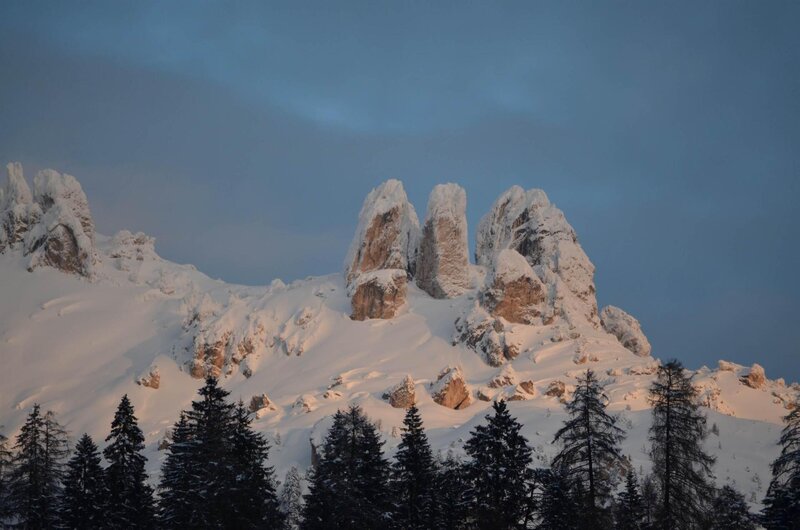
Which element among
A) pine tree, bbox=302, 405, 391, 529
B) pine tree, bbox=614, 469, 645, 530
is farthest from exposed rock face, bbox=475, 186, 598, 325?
pine tree, bbox=302, 405, 391, 529

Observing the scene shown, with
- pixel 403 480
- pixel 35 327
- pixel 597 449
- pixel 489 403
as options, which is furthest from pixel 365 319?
pixel 597 449

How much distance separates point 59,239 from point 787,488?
118077 millimetres

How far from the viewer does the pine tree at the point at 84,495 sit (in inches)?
1432

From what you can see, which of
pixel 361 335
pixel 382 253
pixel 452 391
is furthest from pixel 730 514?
pixel 382 253

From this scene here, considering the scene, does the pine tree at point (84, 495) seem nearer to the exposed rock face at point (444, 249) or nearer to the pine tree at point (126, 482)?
the pine tree at point (126, 482)

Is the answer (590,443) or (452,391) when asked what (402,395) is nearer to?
(452,391)

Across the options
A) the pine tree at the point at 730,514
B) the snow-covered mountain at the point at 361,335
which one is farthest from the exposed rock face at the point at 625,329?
the pine tree at the point at 730,514

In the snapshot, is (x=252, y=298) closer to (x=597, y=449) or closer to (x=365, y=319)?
(x=365, y=319)

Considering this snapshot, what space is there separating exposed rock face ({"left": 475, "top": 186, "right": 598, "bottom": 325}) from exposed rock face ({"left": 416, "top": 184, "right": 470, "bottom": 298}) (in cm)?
539

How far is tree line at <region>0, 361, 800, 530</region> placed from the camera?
31062 millimetres

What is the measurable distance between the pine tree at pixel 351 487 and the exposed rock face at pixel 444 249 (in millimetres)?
79547

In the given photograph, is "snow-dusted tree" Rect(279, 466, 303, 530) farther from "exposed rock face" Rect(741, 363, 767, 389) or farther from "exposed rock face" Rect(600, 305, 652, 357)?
"exposed rock face" Rect(600, 305, 652, 357)

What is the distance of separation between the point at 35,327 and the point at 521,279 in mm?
66885

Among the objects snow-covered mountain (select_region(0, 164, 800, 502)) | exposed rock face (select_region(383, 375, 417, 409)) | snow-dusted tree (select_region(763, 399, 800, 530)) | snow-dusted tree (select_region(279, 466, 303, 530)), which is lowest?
snow-dusted tree (select_region(763, 399, 800, 530))
